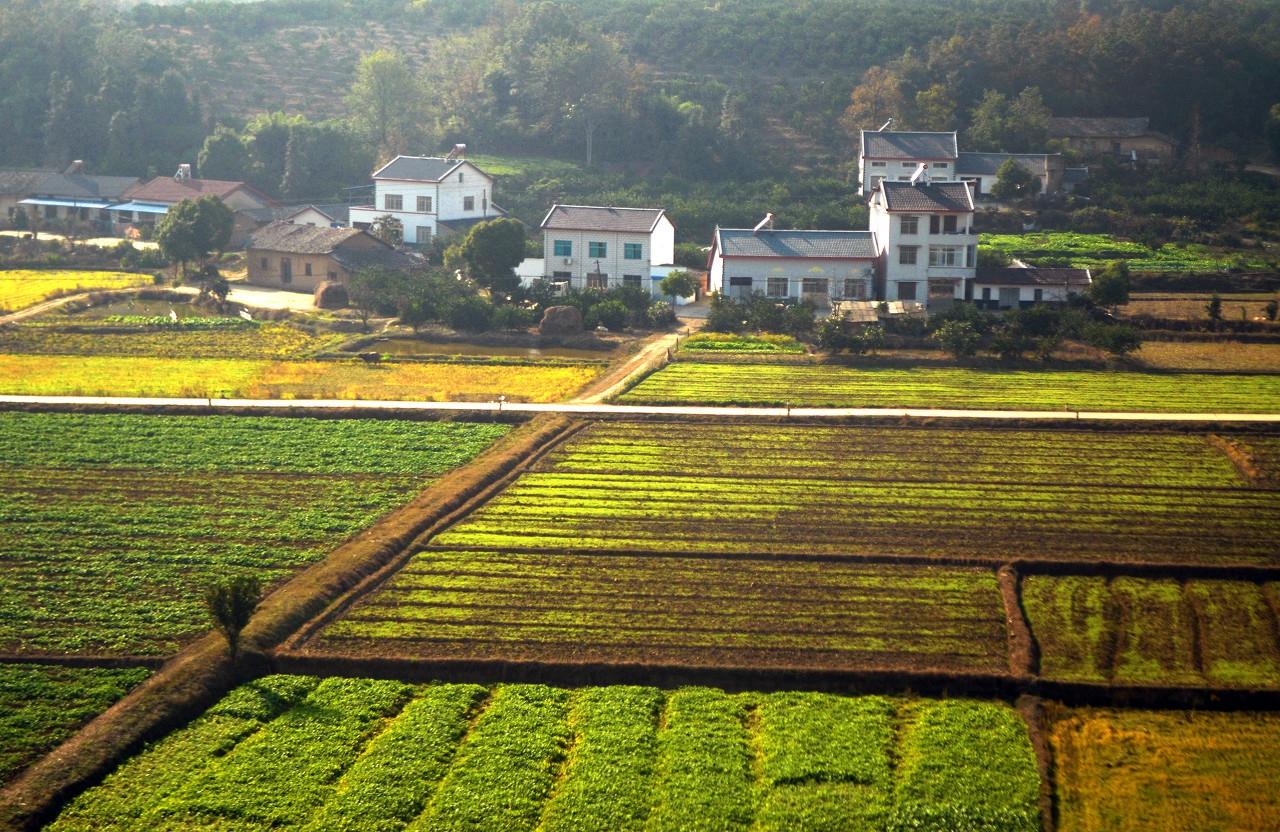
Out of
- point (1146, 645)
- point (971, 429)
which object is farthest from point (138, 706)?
point (971, 429)

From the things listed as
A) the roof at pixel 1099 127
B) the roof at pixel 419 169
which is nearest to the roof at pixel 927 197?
the roof at pixel 419 169

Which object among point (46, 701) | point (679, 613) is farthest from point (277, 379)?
point (46, 701)

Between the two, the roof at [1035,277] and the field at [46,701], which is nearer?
the field at [46,701]

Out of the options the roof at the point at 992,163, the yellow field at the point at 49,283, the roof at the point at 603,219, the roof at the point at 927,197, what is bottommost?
the yellow field at the point at 49,283

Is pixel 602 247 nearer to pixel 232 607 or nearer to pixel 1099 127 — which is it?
pixel 1099 127

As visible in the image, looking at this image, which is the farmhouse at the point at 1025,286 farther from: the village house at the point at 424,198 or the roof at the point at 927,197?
the village house at the point at 424,198
